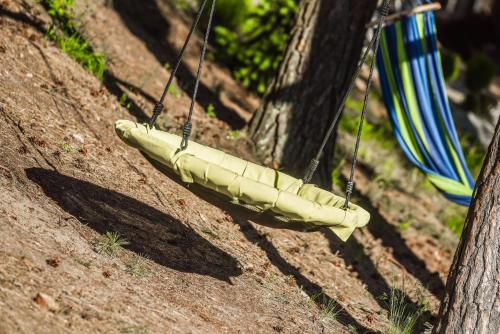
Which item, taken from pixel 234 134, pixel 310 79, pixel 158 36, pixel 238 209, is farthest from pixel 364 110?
pixel 158 36

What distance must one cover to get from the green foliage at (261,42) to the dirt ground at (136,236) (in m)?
0.69

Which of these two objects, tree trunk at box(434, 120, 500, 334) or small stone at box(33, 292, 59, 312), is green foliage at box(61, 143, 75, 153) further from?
tree trunk at box(434, 120, 500, 334)

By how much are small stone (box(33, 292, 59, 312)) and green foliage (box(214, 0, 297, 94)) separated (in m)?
4.35

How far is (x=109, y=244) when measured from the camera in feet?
11.4

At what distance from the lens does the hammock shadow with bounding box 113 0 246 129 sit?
6281 mm

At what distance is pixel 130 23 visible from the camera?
681 cm

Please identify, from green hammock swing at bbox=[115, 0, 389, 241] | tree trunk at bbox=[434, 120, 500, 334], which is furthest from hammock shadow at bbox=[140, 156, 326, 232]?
tree trunk at bbox=[434, 120, 500, 334]

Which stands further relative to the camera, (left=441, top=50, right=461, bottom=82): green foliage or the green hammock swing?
(left=441, top=50, right=461, bottom=82): green foliage

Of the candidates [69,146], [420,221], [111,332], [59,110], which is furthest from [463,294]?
[420,221]

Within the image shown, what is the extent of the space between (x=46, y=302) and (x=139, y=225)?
3.70 feet

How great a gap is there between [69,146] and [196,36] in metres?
3.63

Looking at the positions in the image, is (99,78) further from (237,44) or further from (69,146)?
(237,44)

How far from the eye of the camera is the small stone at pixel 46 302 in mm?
2799

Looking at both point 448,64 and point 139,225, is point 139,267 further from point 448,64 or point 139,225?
point 448,64
